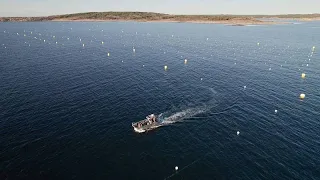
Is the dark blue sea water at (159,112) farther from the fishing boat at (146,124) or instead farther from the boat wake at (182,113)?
the fishing boat at (146,124)

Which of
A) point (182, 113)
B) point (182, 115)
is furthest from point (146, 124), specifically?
point (182, 113)

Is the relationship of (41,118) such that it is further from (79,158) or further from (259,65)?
(259,65)


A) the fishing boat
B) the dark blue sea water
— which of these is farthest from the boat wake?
the dark blue sea water

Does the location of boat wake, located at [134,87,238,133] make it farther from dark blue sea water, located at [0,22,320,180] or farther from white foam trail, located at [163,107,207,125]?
dark blue sea water, located at [0,22,320,180]

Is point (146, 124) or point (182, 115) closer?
point (146, 124)

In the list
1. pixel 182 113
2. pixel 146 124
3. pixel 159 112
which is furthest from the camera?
pixel 159 112

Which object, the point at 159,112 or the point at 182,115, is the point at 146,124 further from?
the point at 182,115
